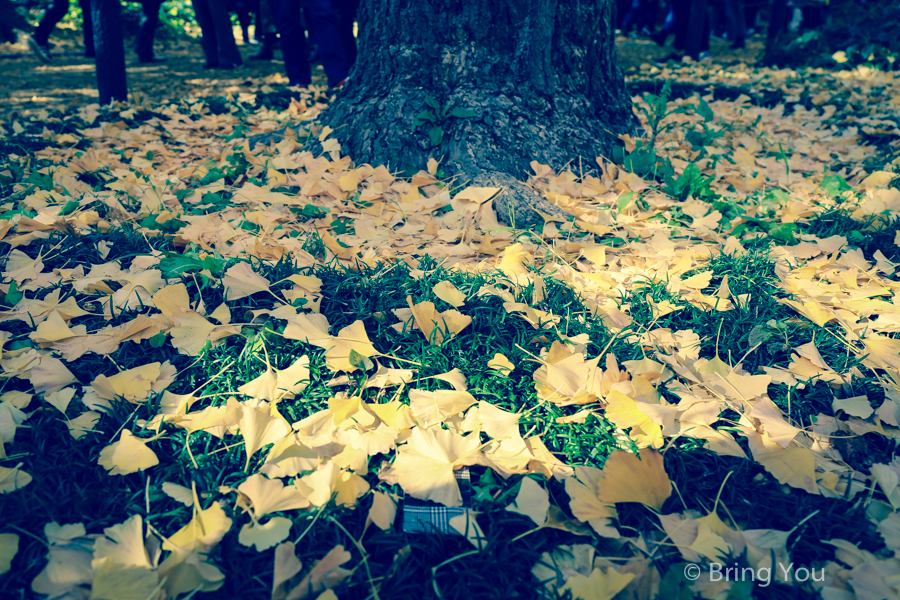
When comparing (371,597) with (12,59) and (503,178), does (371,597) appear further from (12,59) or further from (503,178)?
(12,59)

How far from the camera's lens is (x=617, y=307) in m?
1.44

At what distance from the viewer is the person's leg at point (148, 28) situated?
6360 mm

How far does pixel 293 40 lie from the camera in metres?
4.46

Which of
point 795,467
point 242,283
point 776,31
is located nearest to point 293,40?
point 242,283

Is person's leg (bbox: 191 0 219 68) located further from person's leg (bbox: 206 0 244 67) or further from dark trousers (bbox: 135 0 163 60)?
dark trousers (bbox: 135 0 163 60)

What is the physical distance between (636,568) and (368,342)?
69 cm

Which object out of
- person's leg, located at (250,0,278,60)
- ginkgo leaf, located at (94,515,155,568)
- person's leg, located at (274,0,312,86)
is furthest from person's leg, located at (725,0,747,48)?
ginkgo leaf, located at (94,515,155,568)

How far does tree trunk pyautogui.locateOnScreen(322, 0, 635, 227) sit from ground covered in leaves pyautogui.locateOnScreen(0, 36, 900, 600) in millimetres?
207

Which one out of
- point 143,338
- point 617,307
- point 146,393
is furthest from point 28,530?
point 617,307

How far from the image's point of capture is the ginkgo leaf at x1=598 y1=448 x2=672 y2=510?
0.90m

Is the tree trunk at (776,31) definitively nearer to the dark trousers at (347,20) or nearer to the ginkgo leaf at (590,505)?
the dark trousers at (347,20)

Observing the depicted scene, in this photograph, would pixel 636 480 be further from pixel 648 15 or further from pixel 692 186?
pixel 648 15

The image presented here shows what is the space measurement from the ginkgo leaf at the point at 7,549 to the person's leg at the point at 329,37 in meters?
3.64

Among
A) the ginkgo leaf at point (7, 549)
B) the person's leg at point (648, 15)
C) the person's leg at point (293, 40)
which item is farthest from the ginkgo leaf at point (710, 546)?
the person's leg at point (648, 15)
